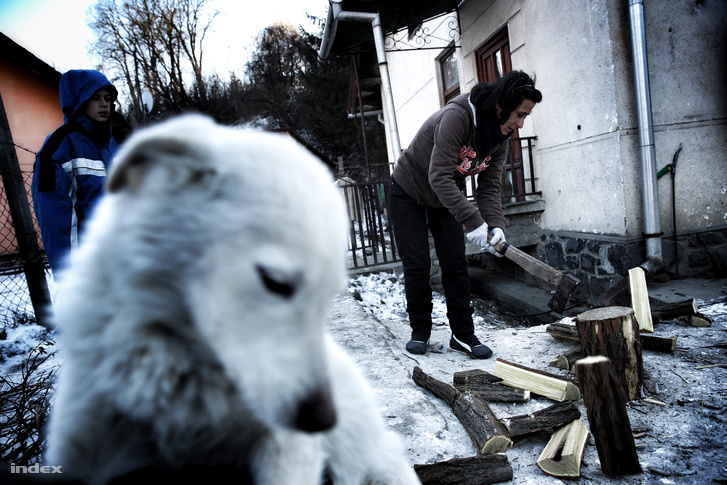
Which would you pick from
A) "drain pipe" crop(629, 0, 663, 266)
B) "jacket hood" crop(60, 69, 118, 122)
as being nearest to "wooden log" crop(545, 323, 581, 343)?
"drain pipe" crop(629, 0, 663, 266)

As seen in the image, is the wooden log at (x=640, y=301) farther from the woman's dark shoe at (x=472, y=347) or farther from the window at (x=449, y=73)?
the window at (x=449, y=73)

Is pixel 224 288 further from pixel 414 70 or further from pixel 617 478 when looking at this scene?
pixel 414 70

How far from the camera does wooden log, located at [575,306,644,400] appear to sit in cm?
231

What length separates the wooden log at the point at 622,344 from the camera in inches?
90.9

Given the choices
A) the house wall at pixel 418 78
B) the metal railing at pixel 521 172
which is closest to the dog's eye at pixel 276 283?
the metal railing at pixel 521 172

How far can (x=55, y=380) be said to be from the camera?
90.9 inches

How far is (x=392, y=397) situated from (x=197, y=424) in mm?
2058

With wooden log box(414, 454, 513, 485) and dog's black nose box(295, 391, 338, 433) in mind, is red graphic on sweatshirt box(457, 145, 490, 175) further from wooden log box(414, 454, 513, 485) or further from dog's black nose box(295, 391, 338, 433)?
dog's black nose box(295, 391, 338, 433)

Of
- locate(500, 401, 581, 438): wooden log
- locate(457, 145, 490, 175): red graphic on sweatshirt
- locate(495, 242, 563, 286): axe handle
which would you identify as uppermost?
locate(457, 145, 490, 175): red graphic on sweatshirt

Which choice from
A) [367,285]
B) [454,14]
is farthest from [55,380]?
[454,14]

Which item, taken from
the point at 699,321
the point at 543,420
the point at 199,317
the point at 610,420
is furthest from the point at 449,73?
the point at 199,317

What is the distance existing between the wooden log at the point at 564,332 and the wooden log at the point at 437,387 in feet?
4.55

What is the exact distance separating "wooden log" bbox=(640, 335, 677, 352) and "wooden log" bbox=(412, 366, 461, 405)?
5.58ft

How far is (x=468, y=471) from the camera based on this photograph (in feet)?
5.51
